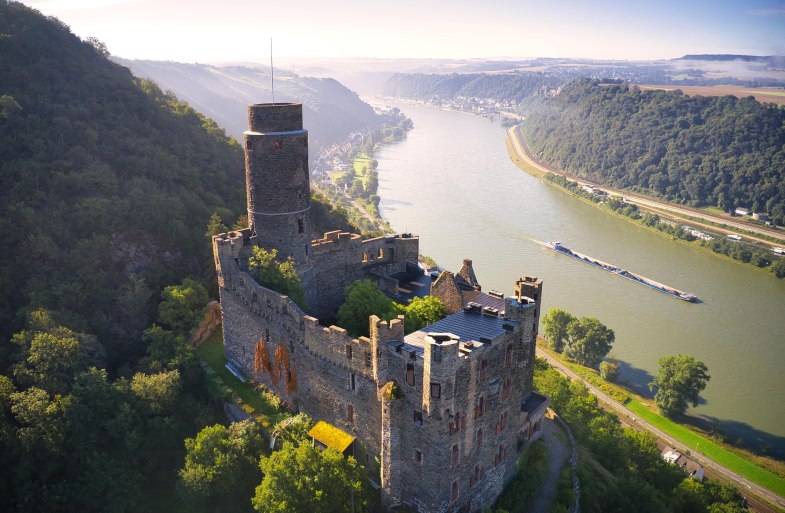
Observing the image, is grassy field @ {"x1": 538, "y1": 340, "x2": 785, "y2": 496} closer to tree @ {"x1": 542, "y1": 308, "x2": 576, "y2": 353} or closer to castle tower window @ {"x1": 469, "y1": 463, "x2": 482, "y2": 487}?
tree @ {"x1": 542, "y1": 308, "x2": 576, "y2": 353}

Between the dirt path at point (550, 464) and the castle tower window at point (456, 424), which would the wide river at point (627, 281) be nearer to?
the dirt path at point (550, 464)

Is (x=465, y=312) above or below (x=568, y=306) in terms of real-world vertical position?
above

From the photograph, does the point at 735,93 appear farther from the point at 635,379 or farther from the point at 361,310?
the point at 361,310

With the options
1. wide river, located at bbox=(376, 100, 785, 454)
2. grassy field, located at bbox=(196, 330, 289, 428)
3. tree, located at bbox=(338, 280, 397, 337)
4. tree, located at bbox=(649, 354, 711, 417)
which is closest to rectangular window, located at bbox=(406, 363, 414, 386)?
tree, located at bbox=(338, 280, 397, 337)

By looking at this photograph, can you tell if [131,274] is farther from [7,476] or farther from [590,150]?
[590,150]

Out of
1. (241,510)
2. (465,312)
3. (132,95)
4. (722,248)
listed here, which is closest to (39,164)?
(132,95)

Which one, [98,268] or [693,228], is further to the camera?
[693,228]

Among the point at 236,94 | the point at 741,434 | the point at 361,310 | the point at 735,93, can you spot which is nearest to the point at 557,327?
the point at 741,434
